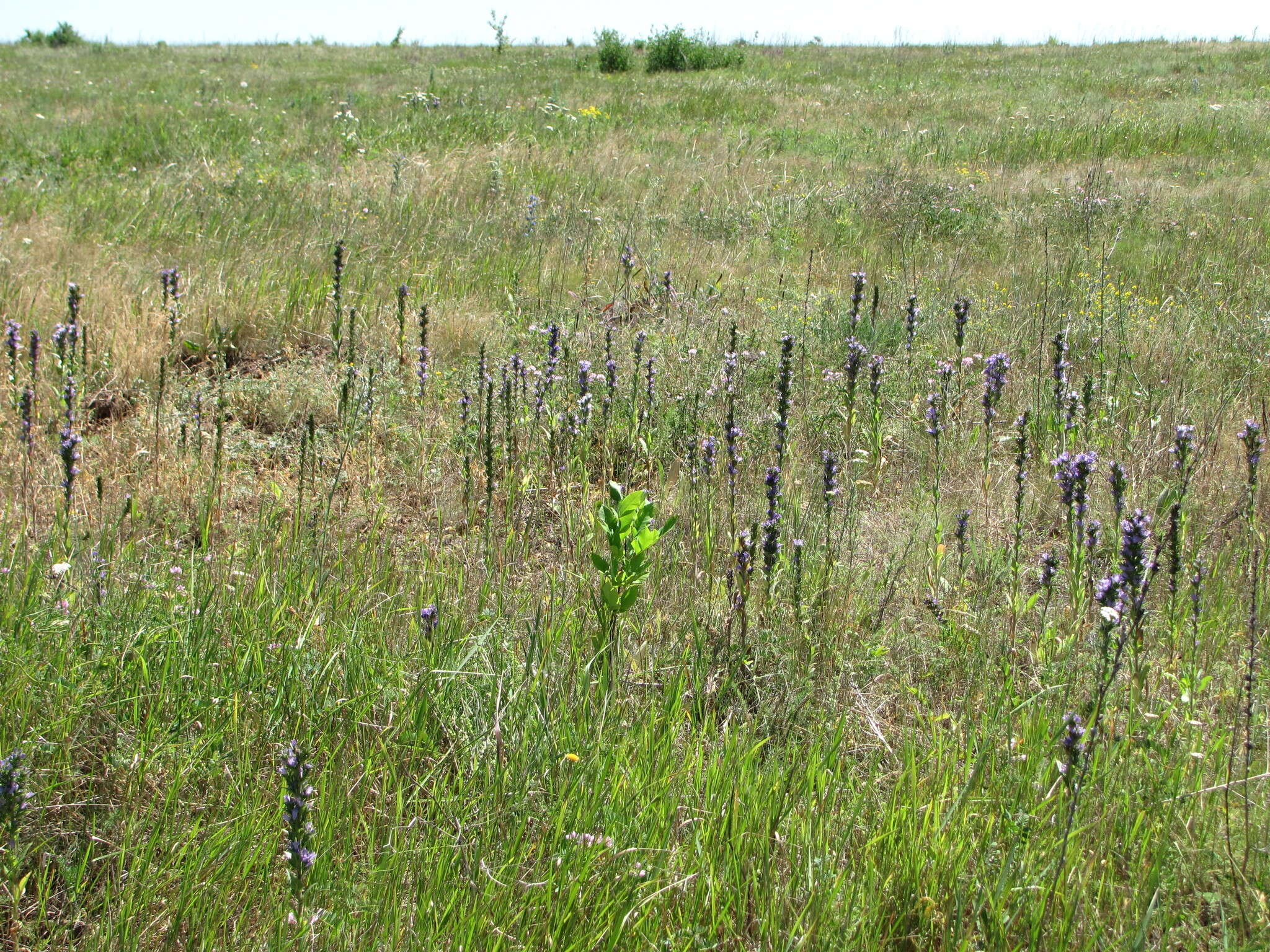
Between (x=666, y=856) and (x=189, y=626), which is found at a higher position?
(x=189, y=626)

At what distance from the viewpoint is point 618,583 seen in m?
2.32

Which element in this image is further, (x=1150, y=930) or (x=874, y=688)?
(x=874, y=688)

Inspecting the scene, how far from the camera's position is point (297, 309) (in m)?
5.40

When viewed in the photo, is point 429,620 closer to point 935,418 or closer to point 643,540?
point 643,540

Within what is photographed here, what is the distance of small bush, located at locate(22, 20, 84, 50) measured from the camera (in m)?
32.1

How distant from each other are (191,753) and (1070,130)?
14.3m

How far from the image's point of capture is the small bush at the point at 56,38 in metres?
32.1

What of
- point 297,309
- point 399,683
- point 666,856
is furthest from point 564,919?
point 297,309

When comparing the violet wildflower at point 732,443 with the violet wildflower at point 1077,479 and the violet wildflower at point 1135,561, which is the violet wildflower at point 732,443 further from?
the violet wildflower at point 1135,561

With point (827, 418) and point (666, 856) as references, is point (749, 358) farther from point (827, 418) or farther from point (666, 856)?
point (666, 856)

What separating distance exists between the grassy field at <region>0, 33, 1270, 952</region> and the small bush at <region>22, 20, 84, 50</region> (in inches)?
1235

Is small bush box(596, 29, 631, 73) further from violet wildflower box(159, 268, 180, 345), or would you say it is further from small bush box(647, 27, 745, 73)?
violet wildflower box(159, 268, 180, 345)

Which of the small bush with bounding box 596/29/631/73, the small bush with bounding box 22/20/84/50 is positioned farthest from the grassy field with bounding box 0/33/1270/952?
the small bush with bounding box 22/20/84/50

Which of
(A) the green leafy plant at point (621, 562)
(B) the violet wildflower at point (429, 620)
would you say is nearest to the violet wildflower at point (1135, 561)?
(A) the green leafy plant at point (621, 562)
